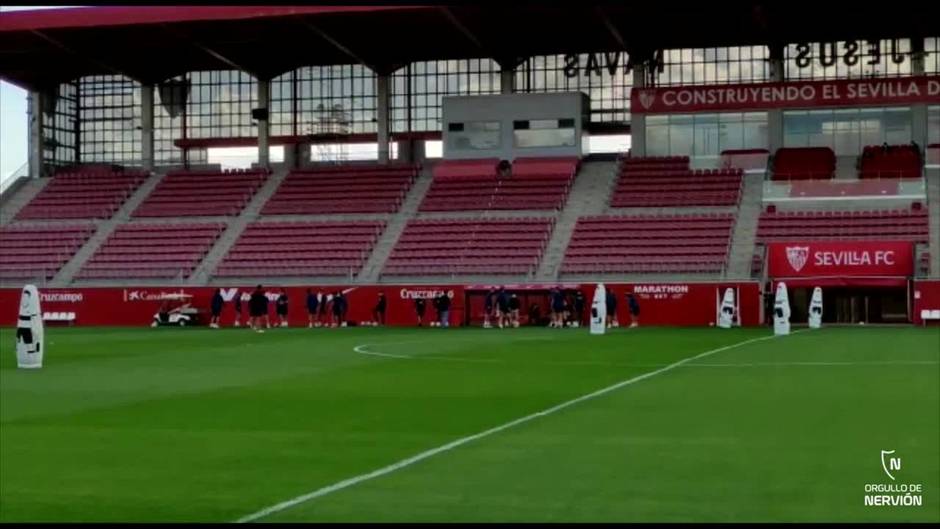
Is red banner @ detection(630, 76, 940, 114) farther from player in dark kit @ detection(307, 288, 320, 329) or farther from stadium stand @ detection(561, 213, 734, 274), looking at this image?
player in dark kit @ detection(307, 288, 320, 329)

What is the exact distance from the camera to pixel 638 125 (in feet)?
222

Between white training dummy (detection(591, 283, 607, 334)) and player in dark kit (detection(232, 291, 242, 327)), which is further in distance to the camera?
player in dark kit (detection(232, 291, 242, 327))

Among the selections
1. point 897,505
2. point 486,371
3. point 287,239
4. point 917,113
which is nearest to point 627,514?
point 897,505

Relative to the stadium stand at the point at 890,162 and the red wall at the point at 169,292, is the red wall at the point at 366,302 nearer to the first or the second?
the red wall at the point at 169,292

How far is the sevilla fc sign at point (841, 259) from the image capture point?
169 ft

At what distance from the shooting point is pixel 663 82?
2719 inches

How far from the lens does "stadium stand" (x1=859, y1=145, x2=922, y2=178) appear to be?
61644 mm

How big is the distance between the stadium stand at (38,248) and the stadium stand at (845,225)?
3438 cm

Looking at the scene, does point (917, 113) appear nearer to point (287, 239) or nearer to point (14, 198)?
point (287, 239)

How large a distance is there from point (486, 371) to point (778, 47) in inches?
1884

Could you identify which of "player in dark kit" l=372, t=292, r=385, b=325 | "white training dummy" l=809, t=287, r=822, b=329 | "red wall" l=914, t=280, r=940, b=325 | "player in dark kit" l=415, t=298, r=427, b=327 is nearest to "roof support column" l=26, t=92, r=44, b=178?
"player in dark kit" l=372, t=292, r=385, b=325

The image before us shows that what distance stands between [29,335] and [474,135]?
45.8 metres

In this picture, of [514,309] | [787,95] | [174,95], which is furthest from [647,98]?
[174,95]
